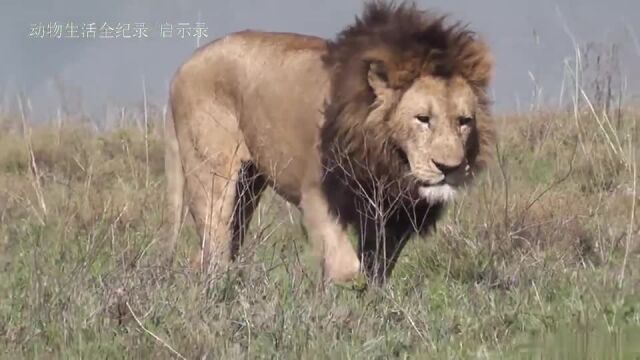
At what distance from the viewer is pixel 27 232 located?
6.16 m

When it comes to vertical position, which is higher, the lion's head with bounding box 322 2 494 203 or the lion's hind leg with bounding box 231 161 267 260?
the lion's head with bounding box 322 2 494 203

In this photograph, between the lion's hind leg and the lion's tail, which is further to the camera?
the lion's tail

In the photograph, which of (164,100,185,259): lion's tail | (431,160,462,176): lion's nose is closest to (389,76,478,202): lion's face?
(431,160,462,176): lion's nose

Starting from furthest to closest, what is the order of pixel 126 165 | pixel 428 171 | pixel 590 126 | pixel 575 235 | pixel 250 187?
pixel 126 165 < pixel 590 126 < pixel 250 187 < pixel 575 235 < pixel 428 171

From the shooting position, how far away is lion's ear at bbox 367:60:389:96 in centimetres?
573

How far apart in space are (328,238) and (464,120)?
2.80 ft

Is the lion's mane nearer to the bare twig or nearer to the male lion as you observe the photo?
the male lion

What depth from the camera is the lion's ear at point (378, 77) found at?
5734 millimetres

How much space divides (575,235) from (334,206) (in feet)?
4.32

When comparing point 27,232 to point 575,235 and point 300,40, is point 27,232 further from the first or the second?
point 575,235

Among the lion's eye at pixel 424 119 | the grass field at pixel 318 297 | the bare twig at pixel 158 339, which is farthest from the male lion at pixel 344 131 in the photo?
the bare twig at pixel 158 339

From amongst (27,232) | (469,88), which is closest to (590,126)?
(469,88)

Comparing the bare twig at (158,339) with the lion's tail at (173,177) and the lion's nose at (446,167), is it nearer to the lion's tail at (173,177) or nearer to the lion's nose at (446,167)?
the lion's nose at (446,167)

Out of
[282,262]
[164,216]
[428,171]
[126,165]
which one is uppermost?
[428,171]
